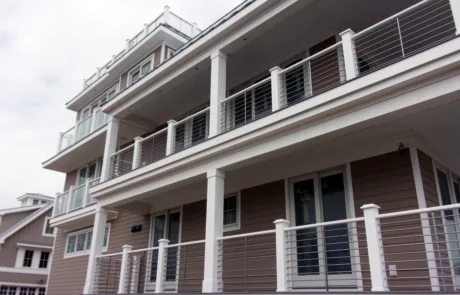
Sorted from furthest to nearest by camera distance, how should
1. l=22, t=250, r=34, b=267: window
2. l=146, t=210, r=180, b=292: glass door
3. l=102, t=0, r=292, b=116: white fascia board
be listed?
l=22, t=250, r=34, b=267: window
l=146, t=210, r=180, b=292: glass door
l=102, t=0, r=292, b=116: white fascia board

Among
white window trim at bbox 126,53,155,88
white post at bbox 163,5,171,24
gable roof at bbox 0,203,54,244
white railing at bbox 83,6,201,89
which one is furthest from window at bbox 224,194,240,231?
gable roof at bbox 0,203,54,244

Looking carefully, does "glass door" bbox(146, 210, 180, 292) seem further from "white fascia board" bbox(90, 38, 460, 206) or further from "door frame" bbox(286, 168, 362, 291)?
"door frame" bbox(286, 168, 362, 291)

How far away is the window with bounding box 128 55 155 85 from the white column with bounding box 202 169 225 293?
9033 mm

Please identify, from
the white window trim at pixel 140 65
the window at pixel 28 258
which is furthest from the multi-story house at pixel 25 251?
the white window trim at pixel 140 65

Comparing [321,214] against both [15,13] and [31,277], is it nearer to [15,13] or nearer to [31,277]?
[15,13]

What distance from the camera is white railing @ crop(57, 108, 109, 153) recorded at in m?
16.3

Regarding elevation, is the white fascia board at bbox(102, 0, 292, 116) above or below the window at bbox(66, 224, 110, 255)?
above

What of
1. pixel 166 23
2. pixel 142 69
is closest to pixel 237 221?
pixel 142 69

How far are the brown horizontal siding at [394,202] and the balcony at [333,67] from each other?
5.75 ft

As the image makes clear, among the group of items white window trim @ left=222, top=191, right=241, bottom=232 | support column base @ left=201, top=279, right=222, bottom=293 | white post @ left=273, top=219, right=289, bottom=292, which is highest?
white window trim @ left=222, top=191, right=241, bottom=232

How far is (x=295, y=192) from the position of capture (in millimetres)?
8875

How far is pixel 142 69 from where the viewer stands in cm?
1678

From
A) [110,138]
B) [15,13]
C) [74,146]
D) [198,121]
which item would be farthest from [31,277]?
[198,121]

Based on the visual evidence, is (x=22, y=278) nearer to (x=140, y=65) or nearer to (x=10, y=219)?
(x=10, y=219)
